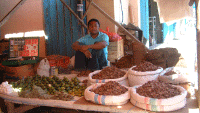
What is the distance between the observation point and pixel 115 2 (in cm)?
587

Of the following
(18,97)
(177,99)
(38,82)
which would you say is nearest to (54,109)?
(38,82)

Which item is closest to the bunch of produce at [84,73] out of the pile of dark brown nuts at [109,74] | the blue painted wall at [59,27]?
the pile of dark brown nuts at [109,74]

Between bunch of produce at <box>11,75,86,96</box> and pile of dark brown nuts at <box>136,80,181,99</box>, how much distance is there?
917 mm

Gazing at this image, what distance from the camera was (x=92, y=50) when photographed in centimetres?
431

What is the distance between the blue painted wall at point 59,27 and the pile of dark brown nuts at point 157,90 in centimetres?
396

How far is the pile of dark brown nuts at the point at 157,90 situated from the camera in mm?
2084

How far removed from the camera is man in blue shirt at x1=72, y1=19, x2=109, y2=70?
4203mm

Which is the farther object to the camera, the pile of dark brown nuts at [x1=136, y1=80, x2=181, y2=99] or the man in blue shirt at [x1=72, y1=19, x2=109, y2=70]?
the man in blue shirt at [x1=72, y1=19, x2=109, y2=70]

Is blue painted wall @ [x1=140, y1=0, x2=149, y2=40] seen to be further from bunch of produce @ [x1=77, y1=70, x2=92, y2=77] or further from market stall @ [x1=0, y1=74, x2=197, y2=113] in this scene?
market stall @ [x1=0, y1=74, x2=197, y2=113]

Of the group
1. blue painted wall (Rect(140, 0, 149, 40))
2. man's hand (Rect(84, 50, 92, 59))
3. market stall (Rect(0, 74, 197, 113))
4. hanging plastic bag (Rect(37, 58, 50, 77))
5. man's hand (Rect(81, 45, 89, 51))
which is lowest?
market stall (Rect(0, 74, 197, 113))

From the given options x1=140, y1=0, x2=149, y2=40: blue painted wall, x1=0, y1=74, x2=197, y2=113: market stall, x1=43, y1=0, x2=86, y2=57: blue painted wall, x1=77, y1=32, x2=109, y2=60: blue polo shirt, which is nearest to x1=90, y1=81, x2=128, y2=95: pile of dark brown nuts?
x1=0, y1=74, x2=197, y2=113: market stall

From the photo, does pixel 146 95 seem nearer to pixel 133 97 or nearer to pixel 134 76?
pixel 133 97

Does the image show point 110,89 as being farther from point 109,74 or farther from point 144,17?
point 144,17

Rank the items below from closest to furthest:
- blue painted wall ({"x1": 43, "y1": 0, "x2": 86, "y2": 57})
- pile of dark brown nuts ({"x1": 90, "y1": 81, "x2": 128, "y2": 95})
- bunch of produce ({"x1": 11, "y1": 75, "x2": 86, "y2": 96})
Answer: pile of dark brown nuts ({"x1": 90, "y1": 81, "x2": 128, "y2": 95}) → bunch of produce ({"x1": 11, "y1": 75, "x2": 86, "y2": 96}) → blue painted wall ({"x1": 43, "y1": 0, "x2": 86, "y2": 57})
